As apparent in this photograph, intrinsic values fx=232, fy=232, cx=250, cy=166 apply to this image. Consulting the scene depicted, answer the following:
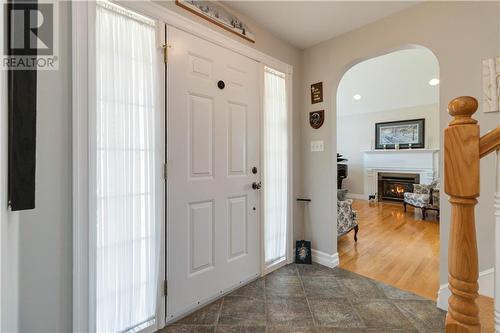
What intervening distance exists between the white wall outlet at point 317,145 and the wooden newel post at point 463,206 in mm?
1927

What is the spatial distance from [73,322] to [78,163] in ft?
2.93

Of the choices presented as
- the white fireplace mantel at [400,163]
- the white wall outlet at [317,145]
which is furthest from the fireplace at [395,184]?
the white wall outlet at [317,145]

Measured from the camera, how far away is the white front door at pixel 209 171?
5.66 feet

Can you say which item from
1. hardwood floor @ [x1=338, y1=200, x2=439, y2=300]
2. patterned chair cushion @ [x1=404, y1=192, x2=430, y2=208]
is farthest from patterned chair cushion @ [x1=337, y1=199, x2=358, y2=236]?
patterned chair cushion @ [x1=404, y1=192, x2=430, y2=208]

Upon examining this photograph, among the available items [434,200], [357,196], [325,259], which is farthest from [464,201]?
[357,196]

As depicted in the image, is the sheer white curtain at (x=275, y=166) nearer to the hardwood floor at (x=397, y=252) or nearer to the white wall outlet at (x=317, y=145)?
the white wall outlet at (x=317, y=145)

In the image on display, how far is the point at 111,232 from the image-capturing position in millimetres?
1411

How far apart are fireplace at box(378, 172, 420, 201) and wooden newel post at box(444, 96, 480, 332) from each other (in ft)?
21.2

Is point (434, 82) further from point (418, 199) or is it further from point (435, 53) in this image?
point (435, 53)

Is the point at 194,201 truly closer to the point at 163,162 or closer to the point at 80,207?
the point at 163,162

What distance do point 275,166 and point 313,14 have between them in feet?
4.94

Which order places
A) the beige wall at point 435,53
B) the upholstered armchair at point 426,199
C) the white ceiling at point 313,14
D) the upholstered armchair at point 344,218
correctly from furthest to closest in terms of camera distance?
the upholstered armchair at point 426,199 < the upholstered armchair at point 344,218 < the white ceiling at point 313,14 < the beige wall at point 435,53

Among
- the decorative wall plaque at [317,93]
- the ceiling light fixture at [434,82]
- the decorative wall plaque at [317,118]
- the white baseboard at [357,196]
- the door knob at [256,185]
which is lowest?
the white baseboard at [357,196]

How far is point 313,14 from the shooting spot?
216cm
